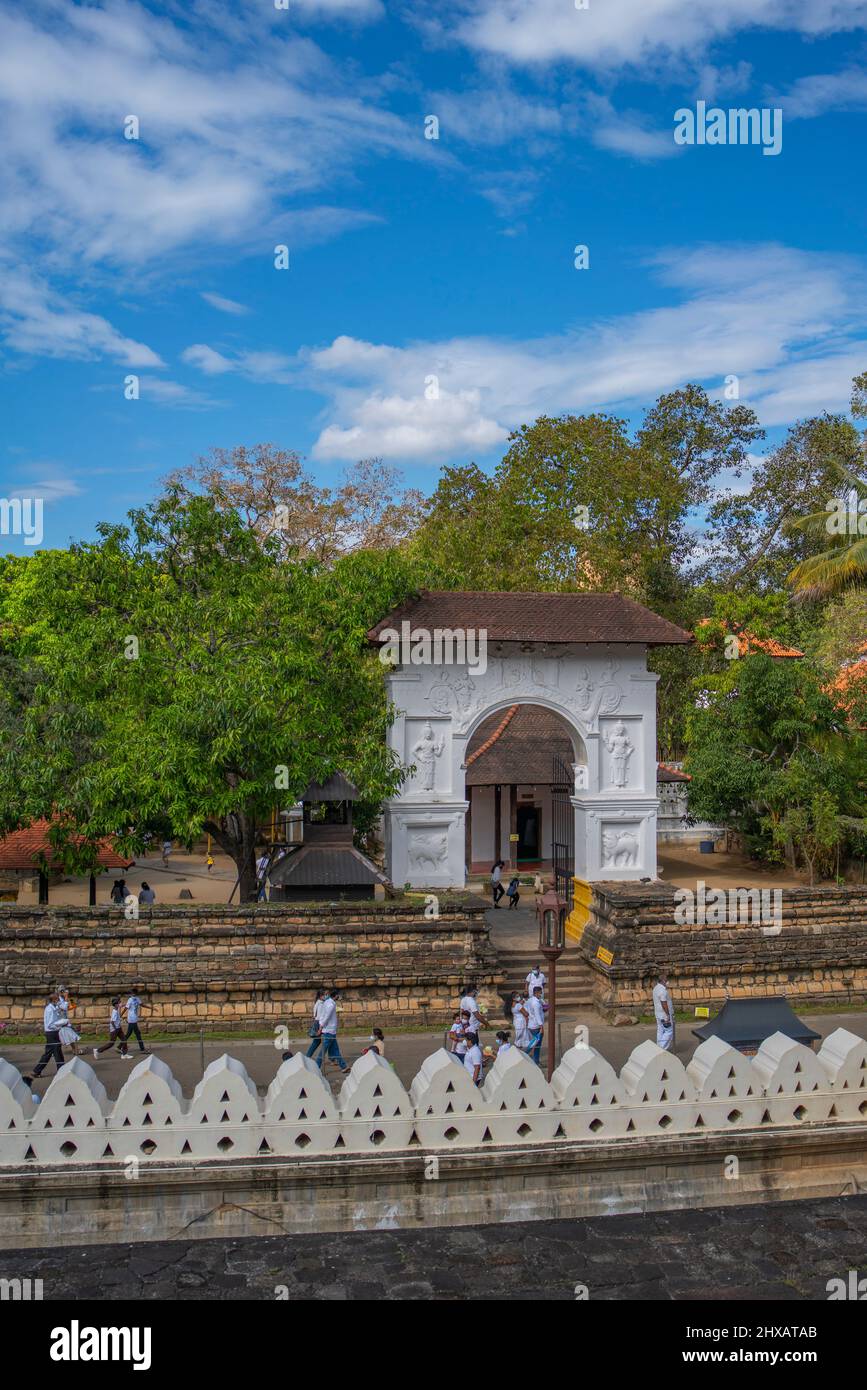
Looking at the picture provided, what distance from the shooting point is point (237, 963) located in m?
16.4

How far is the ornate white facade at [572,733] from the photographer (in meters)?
20.3

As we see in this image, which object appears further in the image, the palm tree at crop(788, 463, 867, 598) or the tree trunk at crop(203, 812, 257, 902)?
the palm tree at crop(788, 463, 867, 598)

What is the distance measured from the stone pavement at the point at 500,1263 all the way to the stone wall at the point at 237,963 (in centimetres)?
738

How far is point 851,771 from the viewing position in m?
24.3

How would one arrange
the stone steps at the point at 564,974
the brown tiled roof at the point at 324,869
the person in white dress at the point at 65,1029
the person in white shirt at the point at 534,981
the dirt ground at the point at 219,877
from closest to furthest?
the person in white dress at the point at 65,1029 → the person in white shirt at the point at 534,981 → the stone steps at the point at 564,974 → the brown tiled roof at the point at 324,869 → the dirt ground at the point at 219,877

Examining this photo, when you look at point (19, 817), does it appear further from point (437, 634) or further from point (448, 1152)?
point (448, 1152)

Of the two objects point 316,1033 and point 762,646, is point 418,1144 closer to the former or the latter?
point 316,1033

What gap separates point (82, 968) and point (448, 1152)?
886cm

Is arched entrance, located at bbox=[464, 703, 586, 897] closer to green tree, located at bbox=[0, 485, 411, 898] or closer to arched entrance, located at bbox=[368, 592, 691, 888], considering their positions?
arched entrance, located at bbox=[368, 592, 691, 888]

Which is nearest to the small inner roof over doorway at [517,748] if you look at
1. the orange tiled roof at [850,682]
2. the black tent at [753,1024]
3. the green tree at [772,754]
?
the green tree at [772,754]

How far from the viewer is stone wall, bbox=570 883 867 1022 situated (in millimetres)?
17672

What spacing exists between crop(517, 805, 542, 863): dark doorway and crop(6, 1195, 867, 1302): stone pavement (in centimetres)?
2129

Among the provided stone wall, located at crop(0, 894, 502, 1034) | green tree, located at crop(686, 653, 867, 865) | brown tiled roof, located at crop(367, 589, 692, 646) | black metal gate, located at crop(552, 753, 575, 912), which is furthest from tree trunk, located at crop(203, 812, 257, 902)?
green tree, located at crop(686, 653, 867, 865)

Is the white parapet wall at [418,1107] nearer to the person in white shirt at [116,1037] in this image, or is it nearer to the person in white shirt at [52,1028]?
the person in white shirt at [52,1028]
